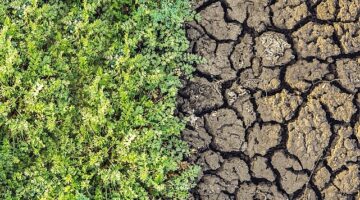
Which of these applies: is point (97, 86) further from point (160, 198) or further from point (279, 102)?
point (279, 102)

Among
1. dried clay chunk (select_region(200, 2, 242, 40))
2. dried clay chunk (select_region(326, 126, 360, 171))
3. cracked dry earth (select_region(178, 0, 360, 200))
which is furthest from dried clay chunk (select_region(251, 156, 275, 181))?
dried clay chunk (select_region(200, 2, 242, 40))

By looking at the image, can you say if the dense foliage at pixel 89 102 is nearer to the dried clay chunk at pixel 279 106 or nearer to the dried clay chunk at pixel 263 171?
the dried clay chunk at pixel 263 171

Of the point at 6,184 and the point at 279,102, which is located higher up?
the point at 279,102

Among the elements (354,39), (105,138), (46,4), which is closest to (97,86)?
(105,138)

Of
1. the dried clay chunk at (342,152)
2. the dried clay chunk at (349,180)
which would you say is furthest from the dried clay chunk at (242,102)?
the dried clay chunk at (349,180)

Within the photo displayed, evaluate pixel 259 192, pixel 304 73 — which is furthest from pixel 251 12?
pixel 259 192

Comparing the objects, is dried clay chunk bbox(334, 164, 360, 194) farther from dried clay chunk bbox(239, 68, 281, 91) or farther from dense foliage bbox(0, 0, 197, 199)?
dense foliage bbox(0, 0, 197, 199)

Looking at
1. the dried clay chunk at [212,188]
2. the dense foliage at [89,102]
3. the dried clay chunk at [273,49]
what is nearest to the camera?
the dense foliage at [89,102]
